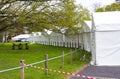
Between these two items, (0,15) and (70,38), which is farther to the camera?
(70,38)

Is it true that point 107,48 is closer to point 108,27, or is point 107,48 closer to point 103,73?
point 108,27

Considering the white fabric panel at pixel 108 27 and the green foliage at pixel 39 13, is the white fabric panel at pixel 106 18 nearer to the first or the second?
the white fabric panel at pixel 108 27

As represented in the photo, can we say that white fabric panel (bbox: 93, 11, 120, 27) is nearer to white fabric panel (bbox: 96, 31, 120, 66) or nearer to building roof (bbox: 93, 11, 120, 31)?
building roof (bbox: 93, 11, 120, 31)

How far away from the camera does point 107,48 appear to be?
21.0 m

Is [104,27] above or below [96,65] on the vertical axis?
above

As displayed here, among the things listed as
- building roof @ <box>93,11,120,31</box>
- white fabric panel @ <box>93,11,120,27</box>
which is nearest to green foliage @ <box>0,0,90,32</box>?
white fabric panel @ <box>93,11,120,27</box>

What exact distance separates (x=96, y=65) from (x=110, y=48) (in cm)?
141

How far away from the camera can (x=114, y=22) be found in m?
21.0

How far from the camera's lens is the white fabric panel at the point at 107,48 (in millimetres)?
20844

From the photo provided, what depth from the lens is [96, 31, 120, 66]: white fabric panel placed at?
68.4 feet

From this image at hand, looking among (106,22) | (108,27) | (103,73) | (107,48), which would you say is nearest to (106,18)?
(106,22)

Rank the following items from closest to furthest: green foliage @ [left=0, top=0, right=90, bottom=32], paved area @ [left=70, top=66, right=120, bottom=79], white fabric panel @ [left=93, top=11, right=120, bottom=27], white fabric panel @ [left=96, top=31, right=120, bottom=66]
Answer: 1. paved area @ [left=70, top=66, right=120, bottom=79]
2. white fabric panel @ [left=96, top=31, right=120, bottom=66]
3. white fabric panel @ [left=93, top=11, right=120, bottom=27]
4. green foliage @ [left=0, top=0, right=90, bottom=32]

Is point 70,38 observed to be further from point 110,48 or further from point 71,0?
point 110,48

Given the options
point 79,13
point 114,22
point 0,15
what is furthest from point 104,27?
point 79,13
